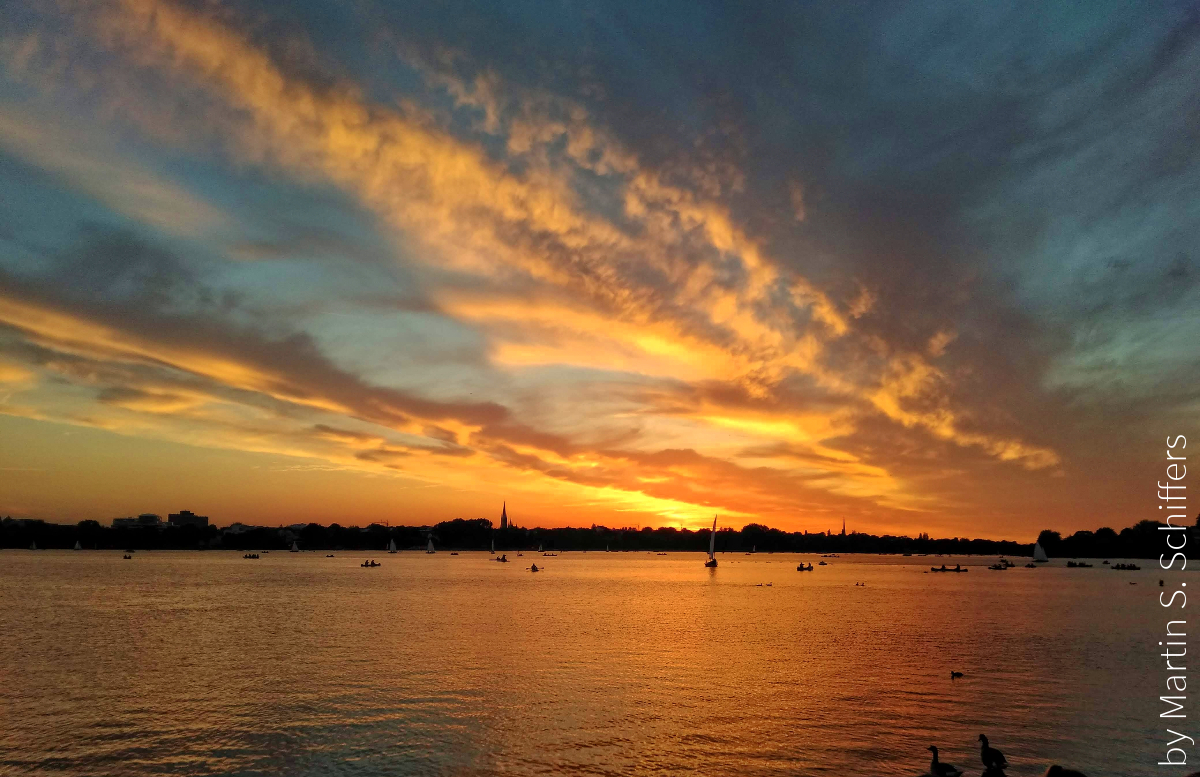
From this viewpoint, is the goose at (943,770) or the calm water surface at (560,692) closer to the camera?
the goose at (943,770)

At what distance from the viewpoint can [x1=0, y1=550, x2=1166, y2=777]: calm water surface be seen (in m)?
32.1

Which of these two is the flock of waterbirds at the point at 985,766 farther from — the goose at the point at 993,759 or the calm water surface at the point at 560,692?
the calm water surface at the point at 560,692

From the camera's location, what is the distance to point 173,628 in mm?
75312

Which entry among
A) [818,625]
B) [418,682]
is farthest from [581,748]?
[818,625]

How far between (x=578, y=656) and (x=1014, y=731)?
3151cm

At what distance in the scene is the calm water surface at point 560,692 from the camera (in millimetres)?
32062

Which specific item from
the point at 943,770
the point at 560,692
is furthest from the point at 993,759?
the point at 560,692

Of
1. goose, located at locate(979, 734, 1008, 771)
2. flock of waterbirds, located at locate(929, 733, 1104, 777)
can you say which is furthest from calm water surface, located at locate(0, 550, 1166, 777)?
goose, located at locate(979, 734, 1008, 771)

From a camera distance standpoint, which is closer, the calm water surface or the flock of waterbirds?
the flock of waterbirds

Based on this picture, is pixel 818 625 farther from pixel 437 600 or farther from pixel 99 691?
pixel 99 691

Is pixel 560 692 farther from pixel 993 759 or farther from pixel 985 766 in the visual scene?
pixel 993 759

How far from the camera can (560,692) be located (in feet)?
147

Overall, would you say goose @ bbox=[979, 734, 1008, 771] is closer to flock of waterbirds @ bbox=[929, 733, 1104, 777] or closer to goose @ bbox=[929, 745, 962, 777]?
flock of waterbirds @ bbox=[929, 733, 1104, 777]

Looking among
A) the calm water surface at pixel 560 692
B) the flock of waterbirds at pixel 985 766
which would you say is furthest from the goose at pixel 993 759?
the calm water surface at pixel 560 692
